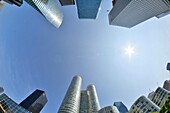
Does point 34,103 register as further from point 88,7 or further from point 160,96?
point 160,96

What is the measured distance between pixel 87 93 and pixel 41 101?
6243 cm

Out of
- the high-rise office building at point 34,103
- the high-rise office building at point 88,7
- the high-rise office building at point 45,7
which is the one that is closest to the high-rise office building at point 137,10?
the high-rise office building at point 88,7

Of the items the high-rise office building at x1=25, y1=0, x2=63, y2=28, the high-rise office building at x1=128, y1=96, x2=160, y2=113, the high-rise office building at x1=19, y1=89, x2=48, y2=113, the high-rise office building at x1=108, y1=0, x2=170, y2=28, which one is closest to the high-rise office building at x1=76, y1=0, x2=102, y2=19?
the high-rise office building at x1=108, y1=0, x2=170, y2=28

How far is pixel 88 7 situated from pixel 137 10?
2058 inches

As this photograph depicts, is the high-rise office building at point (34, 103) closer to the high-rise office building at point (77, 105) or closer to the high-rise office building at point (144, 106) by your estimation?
the high-rise office building at point (77, 105)

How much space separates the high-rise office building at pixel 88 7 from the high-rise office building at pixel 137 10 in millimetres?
22265

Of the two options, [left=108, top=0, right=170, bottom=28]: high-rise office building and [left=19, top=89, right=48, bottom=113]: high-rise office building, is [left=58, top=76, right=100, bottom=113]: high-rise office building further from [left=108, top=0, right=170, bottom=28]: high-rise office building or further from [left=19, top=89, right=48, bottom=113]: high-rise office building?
[left=108, top=0, right=170, bottom=28]: high-rise office building

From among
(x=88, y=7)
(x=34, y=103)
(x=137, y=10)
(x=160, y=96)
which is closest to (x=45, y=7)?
(x=88, y=7)

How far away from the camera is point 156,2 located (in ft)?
374

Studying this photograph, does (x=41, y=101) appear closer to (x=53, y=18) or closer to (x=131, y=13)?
(x=53, y=18)

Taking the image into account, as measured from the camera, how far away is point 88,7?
163500mm

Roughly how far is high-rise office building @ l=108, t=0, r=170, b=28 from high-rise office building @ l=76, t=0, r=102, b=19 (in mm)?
22265

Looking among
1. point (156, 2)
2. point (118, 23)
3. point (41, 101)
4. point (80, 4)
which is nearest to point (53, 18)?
point (80, 4)

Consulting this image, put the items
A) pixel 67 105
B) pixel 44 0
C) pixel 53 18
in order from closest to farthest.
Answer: pixel 67 105 < pixel 44 0 < pixel 53 18
